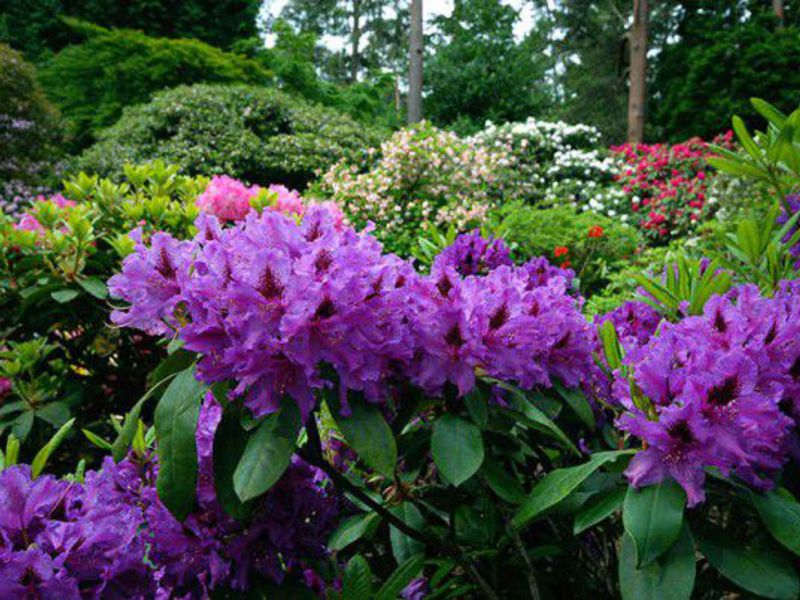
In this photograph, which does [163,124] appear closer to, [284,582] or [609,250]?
[609,250]

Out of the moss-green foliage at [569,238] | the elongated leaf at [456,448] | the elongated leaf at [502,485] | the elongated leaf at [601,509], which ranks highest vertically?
the elongated leaf at [456,448]

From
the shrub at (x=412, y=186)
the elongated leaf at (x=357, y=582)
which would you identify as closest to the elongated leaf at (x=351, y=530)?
the elongated leaf at (x=357, y=582)

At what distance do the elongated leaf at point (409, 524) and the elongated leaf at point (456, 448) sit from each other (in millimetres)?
330

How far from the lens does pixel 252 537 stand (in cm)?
108

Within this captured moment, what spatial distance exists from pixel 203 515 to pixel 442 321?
486mm

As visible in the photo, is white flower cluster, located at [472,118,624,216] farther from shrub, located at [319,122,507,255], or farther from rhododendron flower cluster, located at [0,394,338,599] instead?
rhododendron flower cluster, located at [0,394,338,599]

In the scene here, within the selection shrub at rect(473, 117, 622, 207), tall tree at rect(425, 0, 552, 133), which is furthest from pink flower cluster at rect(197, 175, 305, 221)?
tall tree at rect(425, 0, 552, 133)

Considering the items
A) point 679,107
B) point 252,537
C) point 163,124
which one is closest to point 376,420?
point 252,537

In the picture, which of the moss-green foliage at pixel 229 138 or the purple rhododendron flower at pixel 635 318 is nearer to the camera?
the purple rhododendron flower at pixel 635 318

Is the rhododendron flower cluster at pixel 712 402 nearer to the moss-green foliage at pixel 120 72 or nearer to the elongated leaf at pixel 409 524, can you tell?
the elongated leaf at pixel 409 524

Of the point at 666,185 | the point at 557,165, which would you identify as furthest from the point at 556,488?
the point at 557,165

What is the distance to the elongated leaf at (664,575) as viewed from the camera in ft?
2.75

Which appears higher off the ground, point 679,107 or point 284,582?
point 679,107

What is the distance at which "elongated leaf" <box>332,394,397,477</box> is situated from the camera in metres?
0.86
